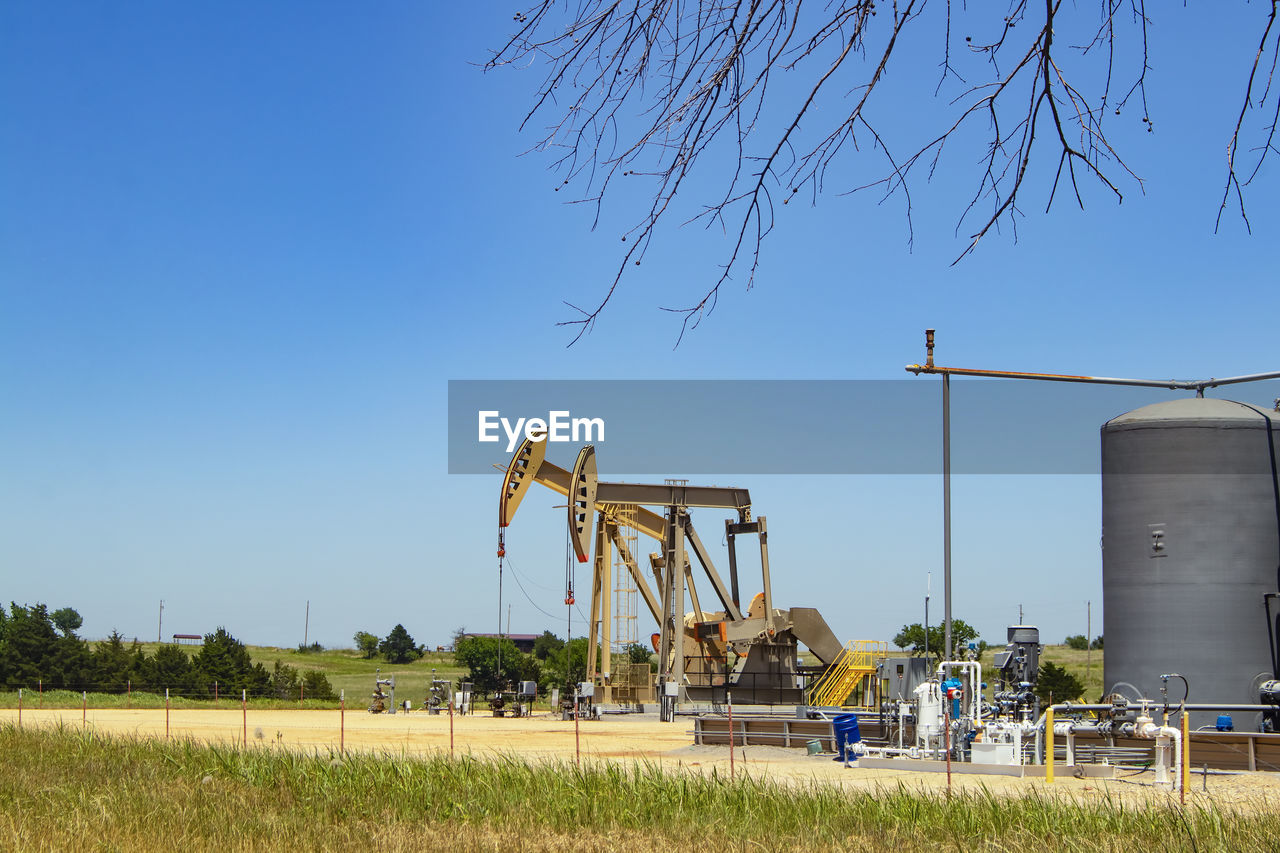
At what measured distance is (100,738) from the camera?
1938 cm

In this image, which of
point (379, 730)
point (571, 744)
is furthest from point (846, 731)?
point (379, 730)

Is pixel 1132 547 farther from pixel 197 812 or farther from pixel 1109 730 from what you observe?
pixel 197 812

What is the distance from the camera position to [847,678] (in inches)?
1601

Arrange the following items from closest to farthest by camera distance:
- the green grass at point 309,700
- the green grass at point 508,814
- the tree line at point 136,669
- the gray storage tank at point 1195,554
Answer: the green grass at point 508,814
the gray storage tank at point 1195,554
the green grass at point 309,700
the tree line at point 136,669

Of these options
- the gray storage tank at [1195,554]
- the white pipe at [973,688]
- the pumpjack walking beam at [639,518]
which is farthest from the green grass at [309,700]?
the gray storage tank at [1195,554]

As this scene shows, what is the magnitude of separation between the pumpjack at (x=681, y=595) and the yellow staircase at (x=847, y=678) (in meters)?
1.60

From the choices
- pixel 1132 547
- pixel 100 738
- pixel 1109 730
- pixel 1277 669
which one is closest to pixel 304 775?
pixel 100 738

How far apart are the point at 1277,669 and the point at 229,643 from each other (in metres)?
→ 47.9

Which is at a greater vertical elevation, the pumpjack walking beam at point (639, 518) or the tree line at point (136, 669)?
the pumpjack walking beam at point (639, 518)

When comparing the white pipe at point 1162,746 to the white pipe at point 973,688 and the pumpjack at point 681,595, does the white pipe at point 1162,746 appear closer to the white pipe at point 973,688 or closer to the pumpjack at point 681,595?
the white pipe at point 973,688

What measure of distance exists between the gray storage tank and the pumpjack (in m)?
18.1

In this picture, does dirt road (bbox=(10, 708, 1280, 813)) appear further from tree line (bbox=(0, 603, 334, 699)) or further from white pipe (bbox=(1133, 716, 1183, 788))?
tree line (bbox=(0, 603, 334, 699))

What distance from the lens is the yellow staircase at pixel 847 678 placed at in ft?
132

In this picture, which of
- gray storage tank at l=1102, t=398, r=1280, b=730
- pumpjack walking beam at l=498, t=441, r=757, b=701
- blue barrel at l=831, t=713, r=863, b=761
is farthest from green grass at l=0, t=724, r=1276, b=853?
pumpjack walking beam at l=498, t=441, r=757, b=701
